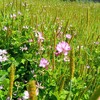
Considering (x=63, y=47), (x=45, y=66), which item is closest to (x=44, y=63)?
(x=45, y=66)

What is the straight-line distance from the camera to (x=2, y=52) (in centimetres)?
167

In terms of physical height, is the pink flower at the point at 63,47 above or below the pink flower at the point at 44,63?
above

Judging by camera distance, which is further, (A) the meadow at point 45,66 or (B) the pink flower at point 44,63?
(B) the pink flower at point 44,63

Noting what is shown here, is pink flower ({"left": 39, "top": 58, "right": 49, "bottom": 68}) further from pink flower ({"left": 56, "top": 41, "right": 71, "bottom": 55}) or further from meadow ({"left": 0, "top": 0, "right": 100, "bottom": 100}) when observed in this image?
pink flower ({"left": 56, "top": 41, "right": 71, "bottom": 55})

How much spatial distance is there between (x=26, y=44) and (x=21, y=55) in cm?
14

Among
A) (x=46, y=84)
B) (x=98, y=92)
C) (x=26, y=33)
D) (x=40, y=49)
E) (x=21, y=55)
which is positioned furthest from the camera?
(x=26, y=33)

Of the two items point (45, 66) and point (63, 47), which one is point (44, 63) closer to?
point (45, 66)

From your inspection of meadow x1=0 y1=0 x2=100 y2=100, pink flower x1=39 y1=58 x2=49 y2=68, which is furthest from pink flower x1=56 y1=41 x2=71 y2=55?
pink flower x1=39 y1=58 x2=49 y2=68

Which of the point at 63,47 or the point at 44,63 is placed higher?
the point at 63,47

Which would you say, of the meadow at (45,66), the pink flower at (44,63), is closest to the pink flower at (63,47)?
the meadow at (45,66)

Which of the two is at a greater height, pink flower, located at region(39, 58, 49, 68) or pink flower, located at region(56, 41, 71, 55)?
pink flower, located at region(56, 41, 71, 55)

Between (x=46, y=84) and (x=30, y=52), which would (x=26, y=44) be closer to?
(x=30, y=52)

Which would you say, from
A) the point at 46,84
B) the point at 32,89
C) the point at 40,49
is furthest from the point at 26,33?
the point at 32,89

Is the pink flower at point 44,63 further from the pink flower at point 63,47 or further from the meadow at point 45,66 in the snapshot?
the pink flower at point 63,47
